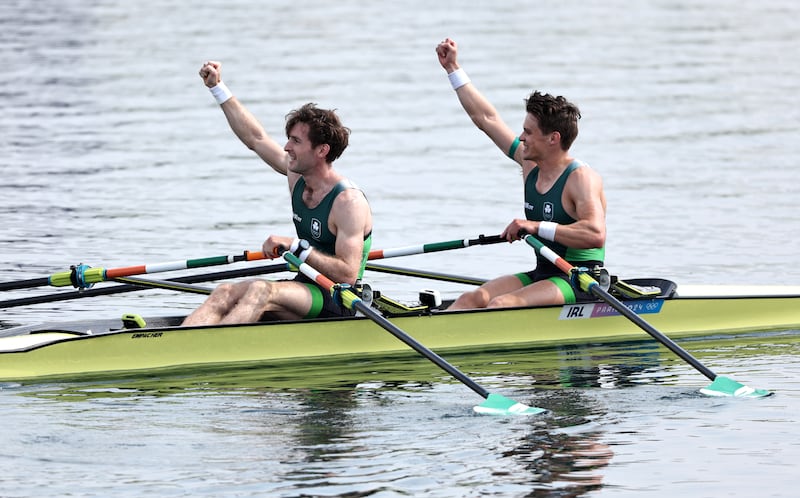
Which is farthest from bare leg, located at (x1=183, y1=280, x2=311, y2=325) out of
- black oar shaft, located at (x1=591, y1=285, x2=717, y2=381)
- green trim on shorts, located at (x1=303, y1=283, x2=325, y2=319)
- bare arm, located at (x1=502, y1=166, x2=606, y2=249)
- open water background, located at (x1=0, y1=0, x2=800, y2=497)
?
black oar shaft, located at (x1=591, y1=285, x2=717, y2=381)

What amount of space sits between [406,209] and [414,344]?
10.2 m

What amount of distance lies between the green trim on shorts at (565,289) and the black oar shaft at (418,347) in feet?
6.42

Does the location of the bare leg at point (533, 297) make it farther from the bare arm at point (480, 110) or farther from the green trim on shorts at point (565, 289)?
the bare arm at point (480, 110)

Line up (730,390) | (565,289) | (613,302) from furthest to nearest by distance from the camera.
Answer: (565,289), (613,302), (730,390)

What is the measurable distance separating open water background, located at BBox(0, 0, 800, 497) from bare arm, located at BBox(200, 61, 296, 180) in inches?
70.6

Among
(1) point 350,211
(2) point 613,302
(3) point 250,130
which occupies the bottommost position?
(2) point 613,302

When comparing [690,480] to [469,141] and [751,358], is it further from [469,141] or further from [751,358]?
[469,141]

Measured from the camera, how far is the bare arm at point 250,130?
13508mm

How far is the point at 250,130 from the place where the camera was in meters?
13.7

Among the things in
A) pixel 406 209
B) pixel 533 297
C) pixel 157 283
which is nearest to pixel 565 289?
pixel 533 297

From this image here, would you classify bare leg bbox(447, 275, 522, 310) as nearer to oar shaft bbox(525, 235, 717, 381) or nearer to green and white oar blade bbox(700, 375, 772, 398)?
oar shaft bbox(525, 235, 717, 381)

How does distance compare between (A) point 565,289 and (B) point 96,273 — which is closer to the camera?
(B) point 96,273

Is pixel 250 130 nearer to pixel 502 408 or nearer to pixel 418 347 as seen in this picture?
pixel 418 347

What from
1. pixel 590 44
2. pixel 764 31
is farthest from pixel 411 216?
pixel 764 31
